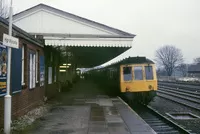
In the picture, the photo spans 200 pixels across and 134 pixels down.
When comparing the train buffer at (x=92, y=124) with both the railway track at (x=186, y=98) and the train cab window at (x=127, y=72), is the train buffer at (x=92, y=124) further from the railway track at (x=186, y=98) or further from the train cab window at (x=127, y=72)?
the railway track at (x=186, y=98)

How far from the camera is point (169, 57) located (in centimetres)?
11431

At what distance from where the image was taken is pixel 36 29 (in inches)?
718

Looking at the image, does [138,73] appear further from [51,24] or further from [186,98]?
[186,98]

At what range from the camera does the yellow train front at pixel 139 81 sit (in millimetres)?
17703

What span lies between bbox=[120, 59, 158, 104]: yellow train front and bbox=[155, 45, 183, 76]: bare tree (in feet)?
311

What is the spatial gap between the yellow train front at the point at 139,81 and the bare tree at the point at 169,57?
9473 cm

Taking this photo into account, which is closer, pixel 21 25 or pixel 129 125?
pixel 129 125

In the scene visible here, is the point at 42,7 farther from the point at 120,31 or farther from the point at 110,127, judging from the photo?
the point at 110,127

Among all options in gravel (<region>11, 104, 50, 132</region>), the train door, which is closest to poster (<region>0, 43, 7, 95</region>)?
gravel (<region>11, 104, 50, 132</region>)

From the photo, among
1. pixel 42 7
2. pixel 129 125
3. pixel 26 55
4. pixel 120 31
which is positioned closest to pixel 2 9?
pixel 42 7

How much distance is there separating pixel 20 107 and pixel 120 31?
861 cm

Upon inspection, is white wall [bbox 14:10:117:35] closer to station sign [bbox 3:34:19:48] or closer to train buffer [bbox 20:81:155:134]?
train buffer [bbox 20:81:155:134]

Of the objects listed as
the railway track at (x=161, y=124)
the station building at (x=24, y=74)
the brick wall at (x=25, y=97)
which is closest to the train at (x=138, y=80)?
the railway track at (x=161, y=124)

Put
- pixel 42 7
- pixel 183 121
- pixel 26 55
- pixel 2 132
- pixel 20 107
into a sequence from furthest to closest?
pixel 42 7 → pixel 183 121 → pixel 26 55 → pixel 20 107 → pixel 2 132
